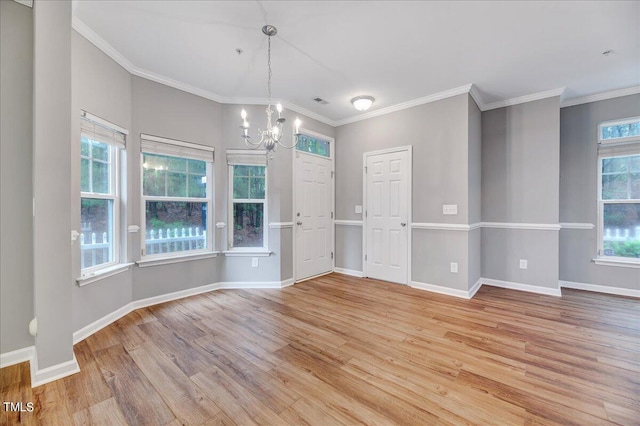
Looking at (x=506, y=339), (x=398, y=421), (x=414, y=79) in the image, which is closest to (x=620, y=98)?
(x=414, y=79)

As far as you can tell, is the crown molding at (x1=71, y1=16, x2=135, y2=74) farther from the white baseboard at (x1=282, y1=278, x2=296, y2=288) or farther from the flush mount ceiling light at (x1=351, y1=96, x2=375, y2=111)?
the white baseboard at (x1=282, y1=278, x2=296, y2=288)

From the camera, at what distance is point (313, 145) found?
4.66 metres

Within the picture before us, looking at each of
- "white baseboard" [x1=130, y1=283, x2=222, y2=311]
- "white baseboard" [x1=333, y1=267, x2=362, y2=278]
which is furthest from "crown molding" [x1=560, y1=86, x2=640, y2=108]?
"white baseboard" [x1=130, y1=283, x2=222, y2=311]

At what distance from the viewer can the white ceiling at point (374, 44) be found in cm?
220

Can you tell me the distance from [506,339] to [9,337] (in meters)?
4.18

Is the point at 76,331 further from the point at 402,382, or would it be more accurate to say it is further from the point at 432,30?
the point at 432,30

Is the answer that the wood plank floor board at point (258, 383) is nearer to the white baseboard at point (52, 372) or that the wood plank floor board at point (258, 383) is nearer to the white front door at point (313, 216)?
the white baseboard at point (52, 372)

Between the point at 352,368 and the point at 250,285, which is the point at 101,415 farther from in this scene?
the point at 250,285

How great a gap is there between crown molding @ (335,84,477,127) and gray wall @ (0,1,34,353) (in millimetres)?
3909

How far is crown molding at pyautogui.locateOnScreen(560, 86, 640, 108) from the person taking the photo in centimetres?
355

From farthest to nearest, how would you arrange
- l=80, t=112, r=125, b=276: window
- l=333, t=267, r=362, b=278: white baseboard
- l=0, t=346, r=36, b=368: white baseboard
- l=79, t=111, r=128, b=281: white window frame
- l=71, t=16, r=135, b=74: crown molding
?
l=333, t=267, r=362, b=278: white baseboard, l=79, t=111, r=128, b=281: white window frame, l=80, t=112, r=125, b=276: window, l=71, t=16, r=135, b=74: crown molding, l=0, t=346, r=36, b=368: white baseboard

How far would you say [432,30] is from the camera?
2.45m

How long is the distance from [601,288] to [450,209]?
2459 millimetres

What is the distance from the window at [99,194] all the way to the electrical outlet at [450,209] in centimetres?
411
